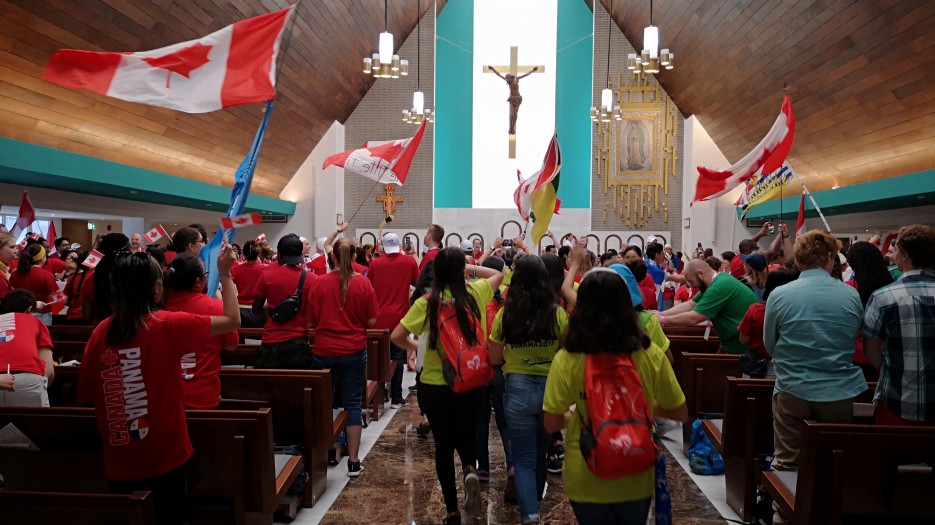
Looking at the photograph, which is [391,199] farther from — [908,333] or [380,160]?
[908,333]

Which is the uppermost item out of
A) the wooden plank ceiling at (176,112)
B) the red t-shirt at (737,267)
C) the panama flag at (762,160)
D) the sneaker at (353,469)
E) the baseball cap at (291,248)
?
the wooden plank ceiling at (176,112)

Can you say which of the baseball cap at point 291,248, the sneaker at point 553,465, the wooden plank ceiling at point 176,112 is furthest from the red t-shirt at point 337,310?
the wooden plank ceiling at point 176,112

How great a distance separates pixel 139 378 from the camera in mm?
2355

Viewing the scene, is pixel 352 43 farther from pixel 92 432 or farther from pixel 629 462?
pixel 629 462

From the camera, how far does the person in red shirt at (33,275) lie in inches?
235

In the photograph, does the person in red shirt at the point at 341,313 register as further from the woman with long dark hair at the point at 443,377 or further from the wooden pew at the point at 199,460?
the wooden pew at the point at 199,460

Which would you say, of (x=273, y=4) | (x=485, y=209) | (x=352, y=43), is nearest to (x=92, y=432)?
(x=273, y=4)

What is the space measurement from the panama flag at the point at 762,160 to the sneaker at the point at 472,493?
5.10 metres

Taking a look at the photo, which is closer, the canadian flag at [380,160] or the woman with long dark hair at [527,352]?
the woman with long dark hair at [527,352]

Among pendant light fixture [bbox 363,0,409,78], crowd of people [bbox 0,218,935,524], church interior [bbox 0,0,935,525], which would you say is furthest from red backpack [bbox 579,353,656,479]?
pendant light fixture [bbox 363,0,409,78]

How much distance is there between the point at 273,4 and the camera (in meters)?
10.6

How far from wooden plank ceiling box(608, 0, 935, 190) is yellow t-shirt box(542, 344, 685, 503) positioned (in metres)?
7.04

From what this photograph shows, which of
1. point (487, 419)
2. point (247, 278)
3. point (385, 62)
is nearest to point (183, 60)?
point (247, 278)

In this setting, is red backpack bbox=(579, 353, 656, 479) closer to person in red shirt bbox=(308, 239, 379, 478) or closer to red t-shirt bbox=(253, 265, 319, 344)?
person in red shirt bbox=(308, 239, 379, 478)
